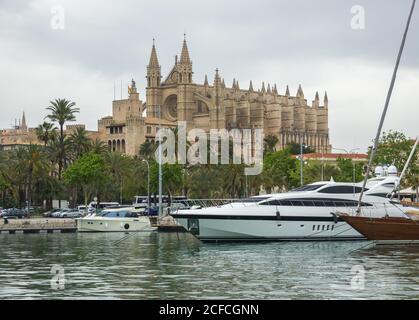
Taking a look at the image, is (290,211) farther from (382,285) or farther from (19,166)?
(19,166)

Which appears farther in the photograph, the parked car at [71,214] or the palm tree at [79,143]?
the palm tree at [79,143]

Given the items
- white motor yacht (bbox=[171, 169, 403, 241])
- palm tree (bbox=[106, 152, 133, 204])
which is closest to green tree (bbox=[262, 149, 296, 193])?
palm tree (bbox=[106, 152, 133, 204])

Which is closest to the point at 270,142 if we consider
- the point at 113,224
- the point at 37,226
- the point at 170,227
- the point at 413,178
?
the point at 413,178

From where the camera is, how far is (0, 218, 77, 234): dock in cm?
7006

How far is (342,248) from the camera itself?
46.4 meters

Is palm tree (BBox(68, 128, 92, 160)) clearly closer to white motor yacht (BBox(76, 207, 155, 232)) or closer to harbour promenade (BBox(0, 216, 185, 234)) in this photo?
harbour promenade (BBox(0, 216, 185, 234))

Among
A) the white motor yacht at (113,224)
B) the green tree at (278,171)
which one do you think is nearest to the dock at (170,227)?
the white motor yacht at (113,224)

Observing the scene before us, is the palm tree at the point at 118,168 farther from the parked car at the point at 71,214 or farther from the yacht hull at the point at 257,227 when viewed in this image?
the yacht hull at the point at 257,227

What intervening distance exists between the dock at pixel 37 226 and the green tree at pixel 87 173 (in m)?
18.1

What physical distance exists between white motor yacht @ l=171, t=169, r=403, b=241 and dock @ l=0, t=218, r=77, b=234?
22.6m

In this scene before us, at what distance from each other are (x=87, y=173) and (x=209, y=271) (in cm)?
6066

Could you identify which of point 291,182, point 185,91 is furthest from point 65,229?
point 185,91

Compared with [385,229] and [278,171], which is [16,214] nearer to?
[278,171]

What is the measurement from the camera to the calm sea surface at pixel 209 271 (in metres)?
27.6
